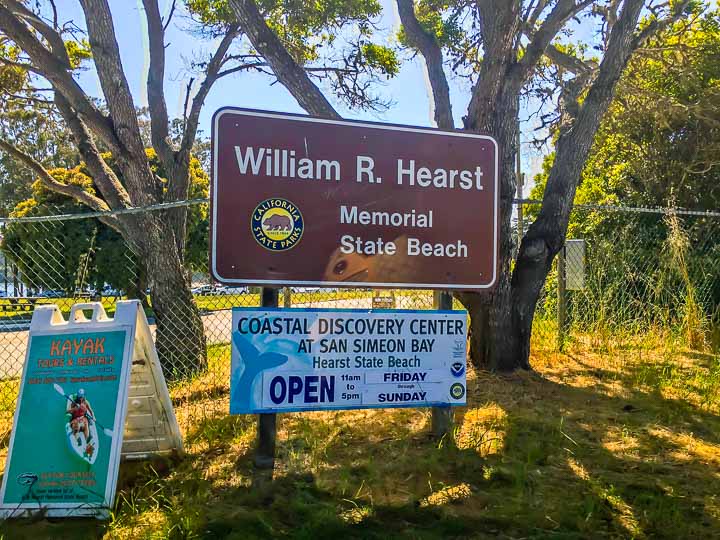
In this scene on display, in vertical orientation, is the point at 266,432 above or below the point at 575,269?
below

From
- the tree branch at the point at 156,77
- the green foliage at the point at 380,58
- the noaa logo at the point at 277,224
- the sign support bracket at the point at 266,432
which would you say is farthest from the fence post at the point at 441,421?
the green foliage at the point at 380,58

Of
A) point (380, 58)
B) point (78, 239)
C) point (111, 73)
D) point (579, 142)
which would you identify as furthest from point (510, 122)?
point (78, 239)

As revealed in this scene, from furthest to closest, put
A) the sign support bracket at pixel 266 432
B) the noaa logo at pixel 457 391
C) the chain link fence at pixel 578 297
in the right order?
the chain link fence at pixel 578 297 < the noaa logo at pixel 457 391 < the sign support bracket at pixel 266 432

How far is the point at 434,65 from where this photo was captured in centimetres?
571

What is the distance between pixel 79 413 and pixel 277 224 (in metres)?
1.42

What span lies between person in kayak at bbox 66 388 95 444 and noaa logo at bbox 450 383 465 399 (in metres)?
2.07

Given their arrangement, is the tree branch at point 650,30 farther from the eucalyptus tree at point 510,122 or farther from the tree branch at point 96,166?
the tree branch at point 96,166

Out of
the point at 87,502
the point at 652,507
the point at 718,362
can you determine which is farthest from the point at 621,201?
the point at 87,502

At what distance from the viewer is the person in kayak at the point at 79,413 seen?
116 inches

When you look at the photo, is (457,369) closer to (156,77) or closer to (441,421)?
(441,421)

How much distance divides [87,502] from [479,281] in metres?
2.50

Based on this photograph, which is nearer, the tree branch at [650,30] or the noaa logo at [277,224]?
the noaa logo at [277,224]

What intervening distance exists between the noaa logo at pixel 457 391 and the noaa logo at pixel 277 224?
1.35 meters

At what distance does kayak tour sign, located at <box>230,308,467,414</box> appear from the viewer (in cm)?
335
